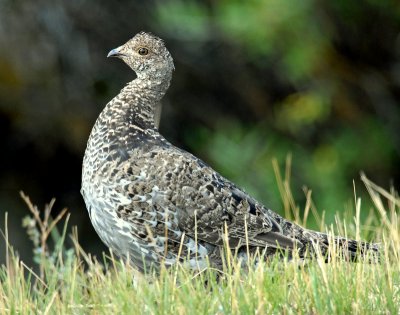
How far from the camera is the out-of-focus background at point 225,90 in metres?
9.57

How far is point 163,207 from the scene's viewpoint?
16.6ft

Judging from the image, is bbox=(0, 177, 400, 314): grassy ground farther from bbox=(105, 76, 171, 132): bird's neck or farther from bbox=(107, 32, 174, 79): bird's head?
bbox=(107, 32, 174, 79): bird's head

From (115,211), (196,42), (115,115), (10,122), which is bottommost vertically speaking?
(115,211)

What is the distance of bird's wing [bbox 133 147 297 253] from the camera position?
512cm

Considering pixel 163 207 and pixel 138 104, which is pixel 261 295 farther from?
pixel 138 104

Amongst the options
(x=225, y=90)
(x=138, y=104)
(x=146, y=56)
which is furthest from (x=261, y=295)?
(x=225, y=90)

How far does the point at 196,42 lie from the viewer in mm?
10164

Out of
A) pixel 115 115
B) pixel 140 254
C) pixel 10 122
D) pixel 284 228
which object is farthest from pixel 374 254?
pixel 10 122

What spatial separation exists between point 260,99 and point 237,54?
52 centimetres

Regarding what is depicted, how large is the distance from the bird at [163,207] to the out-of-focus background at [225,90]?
396cm

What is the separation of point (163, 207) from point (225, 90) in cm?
543

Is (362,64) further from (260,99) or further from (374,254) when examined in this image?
(374,254)

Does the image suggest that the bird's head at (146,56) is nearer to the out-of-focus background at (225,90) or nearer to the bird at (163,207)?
the bird at (163,207)

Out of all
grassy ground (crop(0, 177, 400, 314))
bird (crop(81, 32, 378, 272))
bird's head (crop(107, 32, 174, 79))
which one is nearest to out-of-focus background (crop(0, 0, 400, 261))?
bird's head (crop(107, 32, 174, 79))
